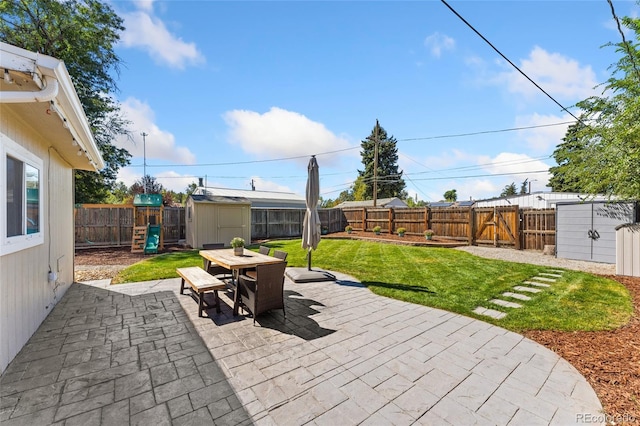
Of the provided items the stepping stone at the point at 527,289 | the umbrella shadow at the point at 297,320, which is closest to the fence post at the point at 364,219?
the stepping stone at the point at 527,289

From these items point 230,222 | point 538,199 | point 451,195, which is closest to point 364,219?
point 230,222

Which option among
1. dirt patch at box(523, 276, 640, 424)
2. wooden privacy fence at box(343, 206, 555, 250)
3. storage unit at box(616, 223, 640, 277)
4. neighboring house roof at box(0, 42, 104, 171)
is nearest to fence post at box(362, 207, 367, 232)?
wooden privacy fence at box(343, 206, 555, 250)

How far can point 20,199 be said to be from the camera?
3.23 meters

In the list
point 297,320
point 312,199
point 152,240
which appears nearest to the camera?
point 297,320

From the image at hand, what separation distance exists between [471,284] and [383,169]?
3285 cm

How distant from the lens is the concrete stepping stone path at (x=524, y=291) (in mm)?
4445

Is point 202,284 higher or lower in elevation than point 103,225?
lower

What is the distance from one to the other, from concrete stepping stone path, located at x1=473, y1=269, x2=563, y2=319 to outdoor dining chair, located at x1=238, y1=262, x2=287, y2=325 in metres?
3.36

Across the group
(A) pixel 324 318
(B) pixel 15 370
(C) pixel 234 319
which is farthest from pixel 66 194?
(A) pixel 324 318

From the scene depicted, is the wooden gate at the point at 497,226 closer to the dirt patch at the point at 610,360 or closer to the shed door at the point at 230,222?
the dirt patch at the point at 610,360

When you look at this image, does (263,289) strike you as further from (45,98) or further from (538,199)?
(538,199)

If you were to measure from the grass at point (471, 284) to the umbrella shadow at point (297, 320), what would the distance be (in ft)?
5.72

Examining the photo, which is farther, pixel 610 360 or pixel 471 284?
pixel 471 284

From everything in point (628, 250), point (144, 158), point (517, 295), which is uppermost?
→ point (144, 158)
